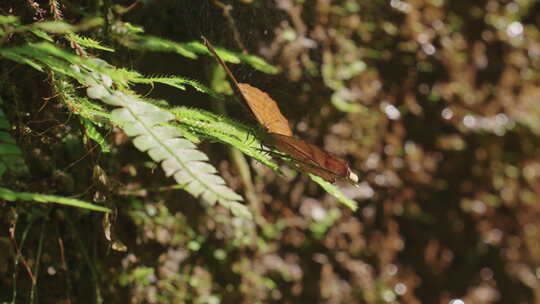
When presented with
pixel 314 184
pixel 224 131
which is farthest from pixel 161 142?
pixel 314 184

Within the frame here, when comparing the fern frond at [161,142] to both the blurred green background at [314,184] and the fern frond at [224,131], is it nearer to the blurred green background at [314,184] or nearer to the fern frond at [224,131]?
the fern frond at [224,131]

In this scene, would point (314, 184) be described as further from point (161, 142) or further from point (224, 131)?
point (161, 142)

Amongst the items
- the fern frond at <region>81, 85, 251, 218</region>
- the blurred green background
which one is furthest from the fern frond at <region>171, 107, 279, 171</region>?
the blurred green background

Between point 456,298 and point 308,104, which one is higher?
point 308,104

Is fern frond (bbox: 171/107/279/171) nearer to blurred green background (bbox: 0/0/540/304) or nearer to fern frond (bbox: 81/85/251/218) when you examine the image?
fern frond (bbox: 81/85/251/218)

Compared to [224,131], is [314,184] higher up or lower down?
lower down

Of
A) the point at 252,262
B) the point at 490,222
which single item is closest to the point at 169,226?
the point at 252,262

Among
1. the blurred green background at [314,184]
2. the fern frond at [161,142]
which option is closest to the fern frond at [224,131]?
the fern frond at [161,142]

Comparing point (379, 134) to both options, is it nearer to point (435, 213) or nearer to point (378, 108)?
point (378, 108)
